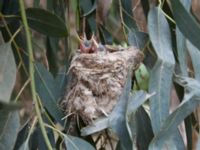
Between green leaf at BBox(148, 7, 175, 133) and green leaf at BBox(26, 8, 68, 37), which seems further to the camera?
green leaf at BBox(26, 8, 68, 37)

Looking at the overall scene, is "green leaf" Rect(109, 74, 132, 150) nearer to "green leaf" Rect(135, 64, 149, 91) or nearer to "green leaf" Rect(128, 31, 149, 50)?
"green leaf" Rect(128, 31, 149, 50)

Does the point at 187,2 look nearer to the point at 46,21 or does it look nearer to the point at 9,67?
the point at 46,21

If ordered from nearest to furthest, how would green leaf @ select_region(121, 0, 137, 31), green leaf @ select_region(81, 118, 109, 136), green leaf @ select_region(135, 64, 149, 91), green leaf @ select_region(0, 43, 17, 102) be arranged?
green leaf @ select_region(0, 43, 17, 102) → green leaf @ select_region(81, 118, 109, 136) → green leaf @ select_region(121, 0, 137, 31) → green leaf @ select_region(135, 64, 149, 91)

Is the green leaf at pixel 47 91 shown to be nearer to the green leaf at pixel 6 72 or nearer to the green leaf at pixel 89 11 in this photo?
the green leaf at pixel 6 72

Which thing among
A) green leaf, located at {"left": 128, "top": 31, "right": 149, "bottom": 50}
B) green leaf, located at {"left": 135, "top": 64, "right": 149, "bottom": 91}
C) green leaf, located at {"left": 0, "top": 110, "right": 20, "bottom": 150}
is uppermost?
green leaf, located at {"left": 128, "top": 31, "right": 149, "bottom": 50}

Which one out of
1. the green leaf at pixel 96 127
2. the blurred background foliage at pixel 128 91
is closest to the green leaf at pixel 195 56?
the blurred background foliage at pixel 128 91

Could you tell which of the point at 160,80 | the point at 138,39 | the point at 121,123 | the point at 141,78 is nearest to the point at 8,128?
the point at 121,123

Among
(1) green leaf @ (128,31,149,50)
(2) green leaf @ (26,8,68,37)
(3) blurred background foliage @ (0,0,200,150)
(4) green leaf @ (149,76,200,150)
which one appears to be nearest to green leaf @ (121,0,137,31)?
Result: (3) blurred background foliage @ (0,0,200,150)

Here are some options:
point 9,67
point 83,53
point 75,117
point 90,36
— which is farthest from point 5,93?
point 90,36
